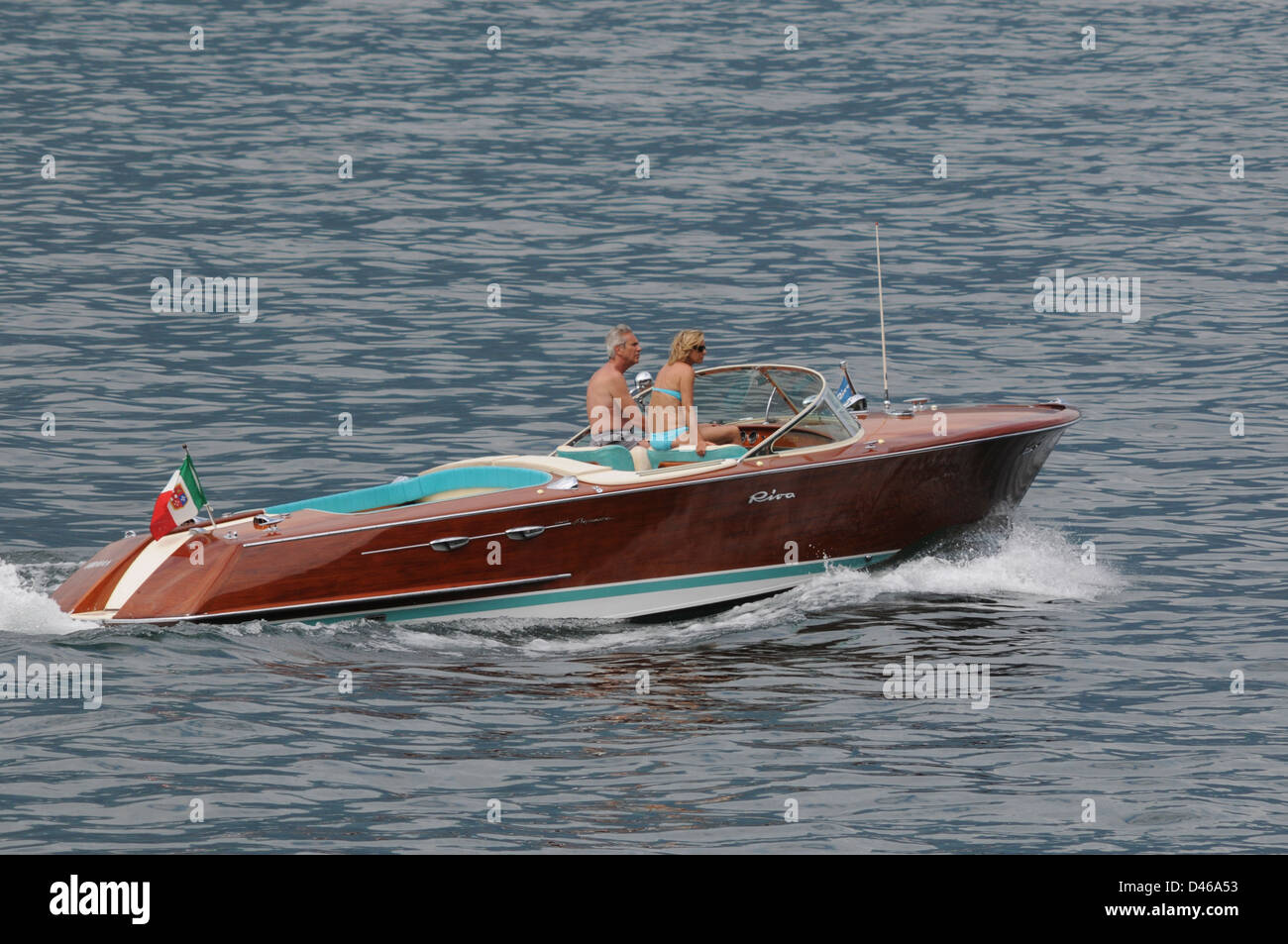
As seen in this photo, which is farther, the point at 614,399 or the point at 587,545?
the point at 614,399

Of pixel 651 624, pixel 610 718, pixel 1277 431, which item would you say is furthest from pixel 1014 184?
pixel 610 718

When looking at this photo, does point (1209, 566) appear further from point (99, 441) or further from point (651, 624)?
point (99, 441)

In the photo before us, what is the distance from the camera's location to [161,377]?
69.7 feet

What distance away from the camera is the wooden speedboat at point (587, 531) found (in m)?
12.4

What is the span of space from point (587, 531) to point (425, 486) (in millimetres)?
1219

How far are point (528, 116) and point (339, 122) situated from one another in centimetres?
367

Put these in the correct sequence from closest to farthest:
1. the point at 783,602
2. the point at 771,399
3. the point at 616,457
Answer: the point at 616,457
the point at 783,602
the point at 771,399

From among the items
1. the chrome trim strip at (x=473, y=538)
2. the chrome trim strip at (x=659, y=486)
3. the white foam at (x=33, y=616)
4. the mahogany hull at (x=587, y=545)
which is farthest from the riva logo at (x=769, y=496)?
the white foam at (x=33, y=616)

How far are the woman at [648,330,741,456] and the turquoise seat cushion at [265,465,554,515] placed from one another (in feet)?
3.46

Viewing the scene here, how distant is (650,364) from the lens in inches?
882

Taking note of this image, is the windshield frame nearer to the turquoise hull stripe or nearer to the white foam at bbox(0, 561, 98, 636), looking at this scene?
the turquoise hull stripe

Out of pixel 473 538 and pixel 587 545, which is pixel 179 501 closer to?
pixel 473 538

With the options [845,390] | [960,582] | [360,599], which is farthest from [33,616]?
[960,582]
